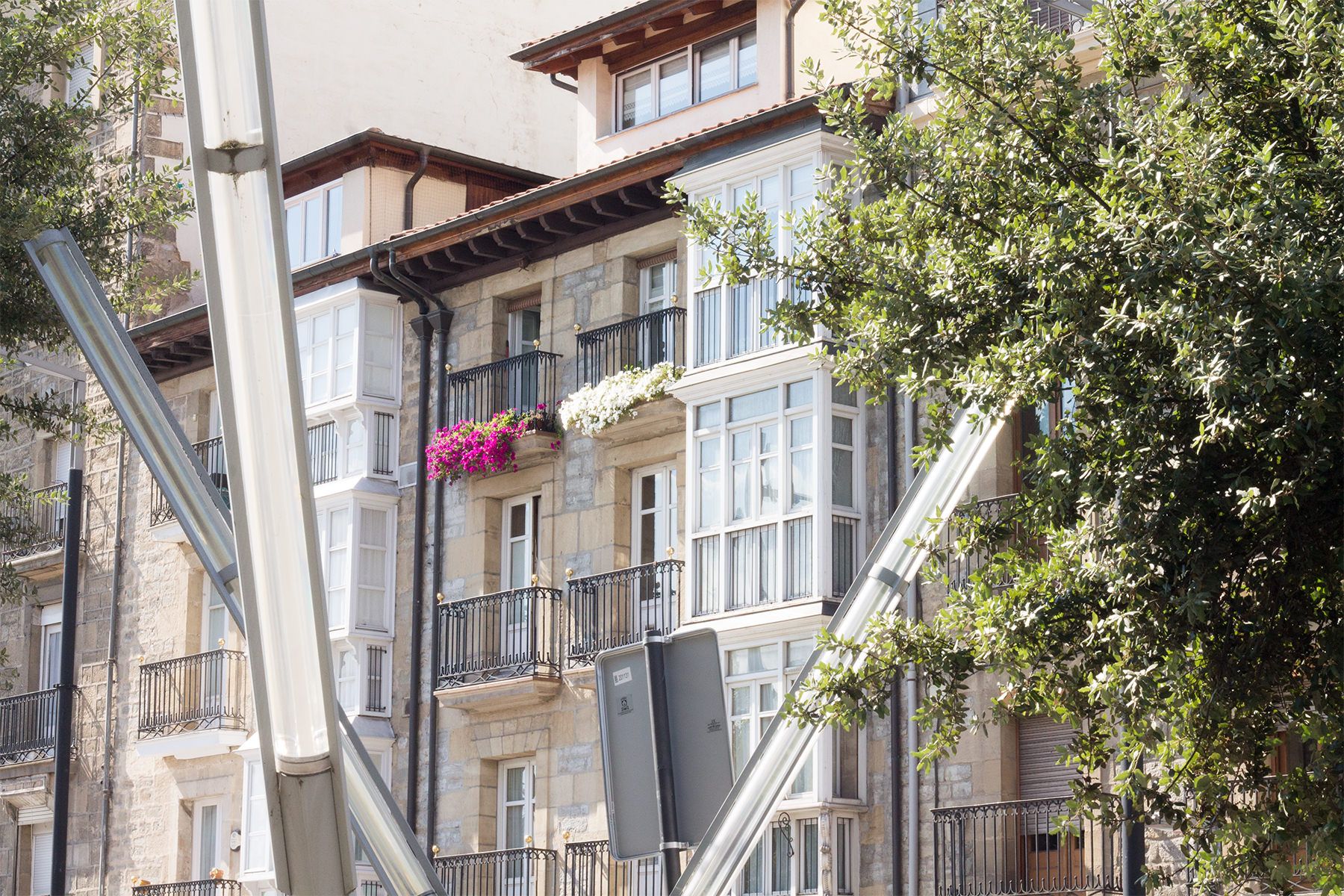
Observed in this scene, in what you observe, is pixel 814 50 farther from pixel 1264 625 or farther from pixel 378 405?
pixel 1264 625

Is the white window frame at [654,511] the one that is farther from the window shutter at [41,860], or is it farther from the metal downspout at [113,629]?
the window shutter at [41,860]

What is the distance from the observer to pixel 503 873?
25.9 metres

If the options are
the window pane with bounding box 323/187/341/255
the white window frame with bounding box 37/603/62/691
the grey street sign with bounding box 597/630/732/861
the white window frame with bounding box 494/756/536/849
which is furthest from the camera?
the white window frame with bounding box 37/603/62/691

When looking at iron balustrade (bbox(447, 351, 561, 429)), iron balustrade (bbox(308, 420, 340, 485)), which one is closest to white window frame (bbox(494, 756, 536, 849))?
→ iron balustrade (bbox(447, 351, 561, 429))

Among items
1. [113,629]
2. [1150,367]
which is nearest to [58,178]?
[1150,367]

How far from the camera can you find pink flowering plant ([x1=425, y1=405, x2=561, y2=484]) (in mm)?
26859

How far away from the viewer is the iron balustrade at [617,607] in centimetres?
2488

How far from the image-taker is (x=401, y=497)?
29203 millimetres

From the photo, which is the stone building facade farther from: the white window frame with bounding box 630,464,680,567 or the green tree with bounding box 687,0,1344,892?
the green tree with bounding box 687,0,1344,892

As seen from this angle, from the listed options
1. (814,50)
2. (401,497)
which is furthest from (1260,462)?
(401,497)

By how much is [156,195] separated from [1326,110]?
473 inches

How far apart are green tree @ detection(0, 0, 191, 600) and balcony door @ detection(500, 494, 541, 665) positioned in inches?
300

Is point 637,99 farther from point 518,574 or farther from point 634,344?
point 518,574

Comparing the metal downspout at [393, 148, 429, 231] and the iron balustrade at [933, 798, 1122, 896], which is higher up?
the metal downspout at [393, 148, 429, 231]
